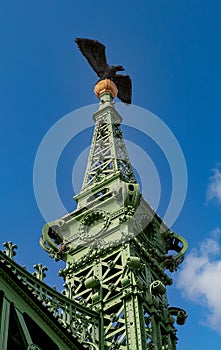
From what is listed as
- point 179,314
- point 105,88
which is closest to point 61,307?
point 179,314

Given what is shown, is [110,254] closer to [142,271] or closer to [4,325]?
[142,271]

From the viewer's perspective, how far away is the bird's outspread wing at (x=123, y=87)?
45.0m

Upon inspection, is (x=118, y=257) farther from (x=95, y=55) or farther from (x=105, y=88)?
(x=95, y=55)

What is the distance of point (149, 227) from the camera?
32.7 m

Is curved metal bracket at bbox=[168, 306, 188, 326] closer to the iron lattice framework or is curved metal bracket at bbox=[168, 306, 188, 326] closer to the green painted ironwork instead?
the iron lattice framework

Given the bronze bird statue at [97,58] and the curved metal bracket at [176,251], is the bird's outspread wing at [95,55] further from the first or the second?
the curved metal bracket at [176,251]

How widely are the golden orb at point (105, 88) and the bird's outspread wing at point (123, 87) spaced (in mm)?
1021

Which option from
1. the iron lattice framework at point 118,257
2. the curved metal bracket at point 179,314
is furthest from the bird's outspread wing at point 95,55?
the curved metal bracket at point 179,314

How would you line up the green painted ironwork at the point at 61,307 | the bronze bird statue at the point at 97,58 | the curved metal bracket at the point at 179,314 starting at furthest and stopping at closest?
the bronze bird statue at the point at 97,58, the curved metal bracket at the point at 179,314, the green painted ironwork at the point at 61,307

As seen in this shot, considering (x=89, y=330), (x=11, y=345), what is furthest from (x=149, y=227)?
(x=11, y=345)

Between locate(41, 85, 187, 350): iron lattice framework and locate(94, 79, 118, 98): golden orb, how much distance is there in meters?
7.99

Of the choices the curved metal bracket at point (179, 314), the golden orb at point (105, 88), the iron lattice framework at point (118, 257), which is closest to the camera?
the iron lattice framework at point (118, 257)

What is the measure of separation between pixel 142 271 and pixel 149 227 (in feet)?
11.9

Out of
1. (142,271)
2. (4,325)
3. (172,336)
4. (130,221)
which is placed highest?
(130,221)
